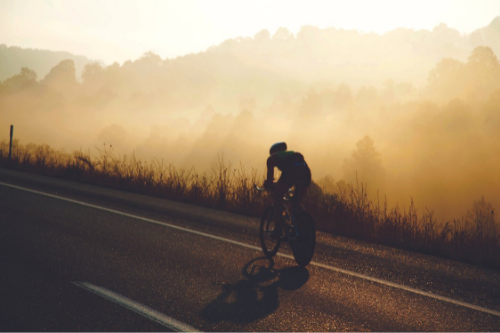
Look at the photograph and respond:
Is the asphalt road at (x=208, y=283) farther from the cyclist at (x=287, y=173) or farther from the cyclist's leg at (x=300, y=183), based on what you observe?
the cyclist at (x=287, y=173)

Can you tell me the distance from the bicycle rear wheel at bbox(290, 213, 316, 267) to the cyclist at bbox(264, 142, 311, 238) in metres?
0.24

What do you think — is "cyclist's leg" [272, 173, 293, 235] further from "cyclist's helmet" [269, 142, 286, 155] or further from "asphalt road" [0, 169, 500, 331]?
"asphalt road" [0, 169, 500, 331]

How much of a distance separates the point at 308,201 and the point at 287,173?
510cm

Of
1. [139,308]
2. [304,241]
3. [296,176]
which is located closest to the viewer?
[139,308]

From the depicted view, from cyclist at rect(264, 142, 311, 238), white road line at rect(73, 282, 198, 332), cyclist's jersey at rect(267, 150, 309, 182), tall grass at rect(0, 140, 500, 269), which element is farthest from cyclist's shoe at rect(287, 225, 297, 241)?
tall grass at rect(0, 140, 500, 269)

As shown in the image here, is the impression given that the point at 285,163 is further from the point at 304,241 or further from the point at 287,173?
the point at 304,241

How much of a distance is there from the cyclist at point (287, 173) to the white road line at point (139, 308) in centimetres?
282

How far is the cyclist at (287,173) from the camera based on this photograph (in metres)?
6.63

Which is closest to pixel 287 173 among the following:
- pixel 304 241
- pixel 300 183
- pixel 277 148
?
pixel 300 183

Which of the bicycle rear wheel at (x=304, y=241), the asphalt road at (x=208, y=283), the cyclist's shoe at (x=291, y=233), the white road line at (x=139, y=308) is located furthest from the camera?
the cyclist's shoe at (x=291, y=233)

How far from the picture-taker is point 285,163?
6.63 m

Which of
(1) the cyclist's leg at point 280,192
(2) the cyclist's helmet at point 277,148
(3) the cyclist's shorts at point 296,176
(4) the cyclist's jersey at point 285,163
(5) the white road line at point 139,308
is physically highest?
(2) the cyclist's helmet at point 277,148

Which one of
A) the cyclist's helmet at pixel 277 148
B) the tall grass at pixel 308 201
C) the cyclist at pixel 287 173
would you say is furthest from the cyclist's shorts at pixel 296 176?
the tall grass at pixel 308 201

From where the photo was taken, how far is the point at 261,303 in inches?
190
